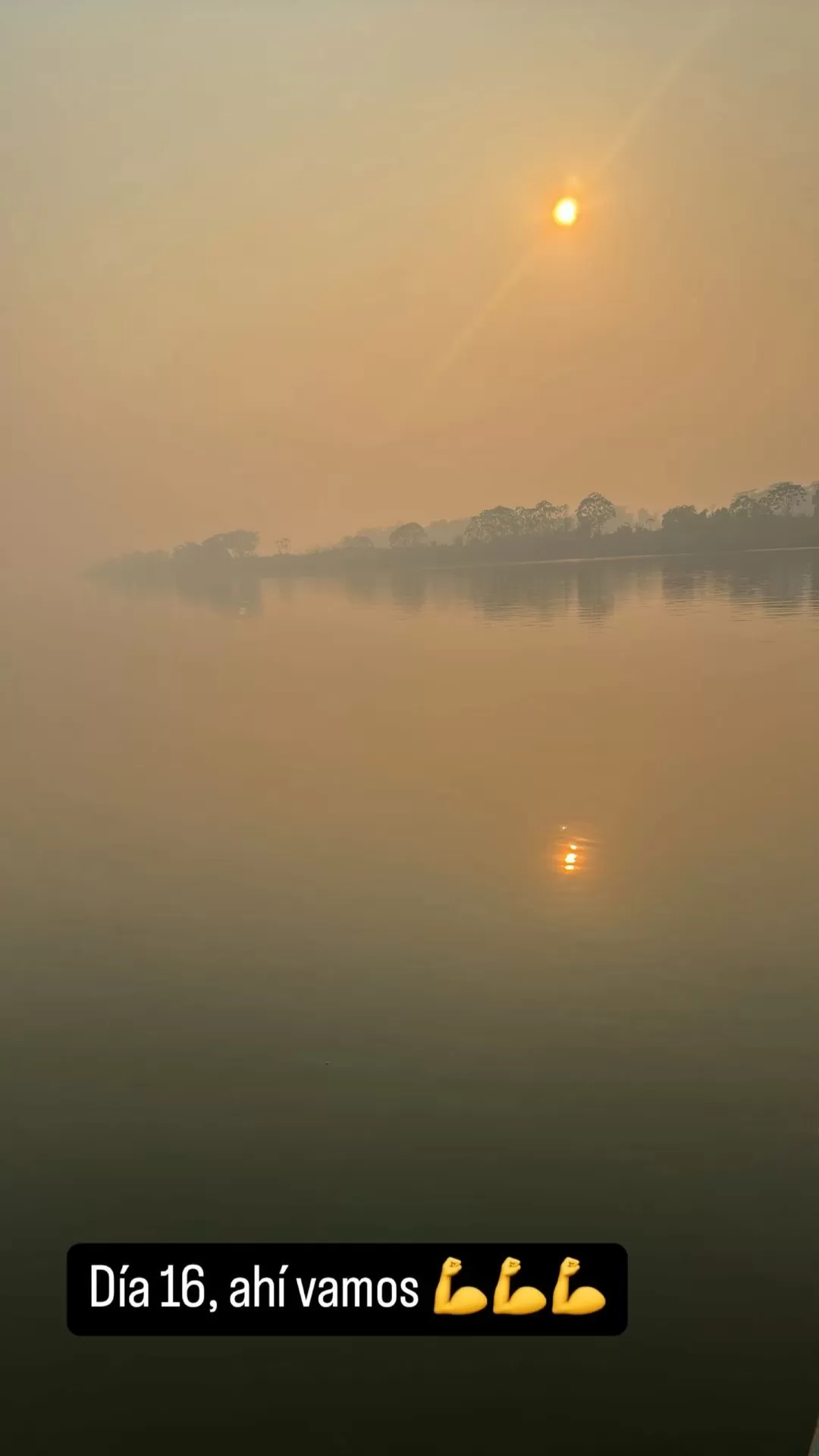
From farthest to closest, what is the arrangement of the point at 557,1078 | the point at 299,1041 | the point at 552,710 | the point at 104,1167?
the point at 552,710 → the point at 299,1041 → the point at 557,1078 → the point at 104,1167

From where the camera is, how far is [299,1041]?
6691 mm

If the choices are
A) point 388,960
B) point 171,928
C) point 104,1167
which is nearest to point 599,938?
point 388,960

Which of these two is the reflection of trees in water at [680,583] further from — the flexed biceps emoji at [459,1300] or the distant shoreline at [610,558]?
the flexed biceps emoji at [459,1300]

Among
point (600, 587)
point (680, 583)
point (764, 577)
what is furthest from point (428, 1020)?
point (764, 577)

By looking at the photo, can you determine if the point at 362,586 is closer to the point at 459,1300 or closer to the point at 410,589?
the point at 410,589

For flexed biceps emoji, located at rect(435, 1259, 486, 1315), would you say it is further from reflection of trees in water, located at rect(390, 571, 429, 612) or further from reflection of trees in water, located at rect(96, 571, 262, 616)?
reflection of trees in water, located at rect(390, 571, 429, 612)

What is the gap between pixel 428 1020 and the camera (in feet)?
22.8

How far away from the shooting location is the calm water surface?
4.48 meters

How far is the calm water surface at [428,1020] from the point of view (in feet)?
14.7

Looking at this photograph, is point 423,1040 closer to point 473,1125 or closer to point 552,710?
point 473,1125

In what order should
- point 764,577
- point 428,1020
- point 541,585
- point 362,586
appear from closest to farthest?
point 428,1020, point 362,586, point 541,585, point 764,577

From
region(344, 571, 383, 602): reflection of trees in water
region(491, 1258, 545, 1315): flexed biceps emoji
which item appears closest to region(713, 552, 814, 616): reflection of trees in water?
region(344, 571, 383, 602): reflection of trees in water

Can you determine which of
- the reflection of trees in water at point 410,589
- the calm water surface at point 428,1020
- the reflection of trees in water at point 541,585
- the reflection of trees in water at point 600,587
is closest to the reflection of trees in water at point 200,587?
the reflection of trees in water at point 541,585

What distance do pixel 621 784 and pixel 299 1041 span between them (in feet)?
18.9
